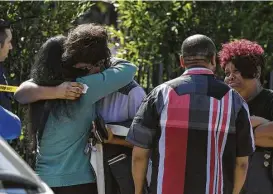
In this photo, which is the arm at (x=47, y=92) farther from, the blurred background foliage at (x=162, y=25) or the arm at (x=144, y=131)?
the blurred background foliage at (x=162, y=25)

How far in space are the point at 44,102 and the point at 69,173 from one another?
485mm

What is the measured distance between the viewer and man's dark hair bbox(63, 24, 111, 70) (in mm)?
4664

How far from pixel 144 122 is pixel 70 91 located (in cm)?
53

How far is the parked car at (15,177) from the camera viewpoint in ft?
10.3

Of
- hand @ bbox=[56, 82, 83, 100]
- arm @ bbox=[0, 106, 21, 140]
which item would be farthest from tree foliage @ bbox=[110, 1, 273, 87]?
arm @ bbox=[0, 106, 21, 140]

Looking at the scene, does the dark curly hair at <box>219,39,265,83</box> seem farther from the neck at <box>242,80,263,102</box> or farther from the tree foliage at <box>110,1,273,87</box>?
the tree foliage at <box>110,1,273,87</box>

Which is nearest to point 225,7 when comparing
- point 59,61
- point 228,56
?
point 228,56

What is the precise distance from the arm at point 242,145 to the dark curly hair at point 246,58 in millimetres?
581

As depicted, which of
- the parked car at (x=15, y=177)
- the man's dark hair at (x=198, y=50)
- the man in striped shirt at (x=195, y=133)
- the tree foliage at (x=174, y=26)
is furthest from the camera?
the tree foliage at (x=174, y=26)

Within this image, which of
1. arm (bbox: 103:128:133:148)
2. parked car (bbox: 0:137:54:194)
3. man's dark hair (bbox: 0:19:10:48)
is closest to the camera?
parked car (bbox: 0:137:54:194)

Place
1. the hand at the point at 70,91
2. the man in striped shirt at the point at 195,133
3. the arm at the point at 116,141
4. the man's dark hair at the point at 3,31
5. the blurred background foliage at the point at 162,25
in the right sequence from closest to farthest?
the man in striped shirt at the point at 195,133 < the hand at the point at 70,91 < the arm at the point at 116,141 < the man's dark hair at the point at 3,31 < the blurred background foliage at the point at 162,25

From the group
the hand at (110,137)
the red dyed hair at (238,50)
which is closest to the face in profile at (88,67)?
the hand at (110,137)

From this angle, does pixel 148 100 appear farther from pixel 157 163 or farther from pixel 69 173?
pixel 69 173

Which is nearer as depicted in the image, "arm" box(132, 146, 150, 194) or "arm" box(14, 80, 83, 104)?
"arm" box(132, 146, 150, 194)
